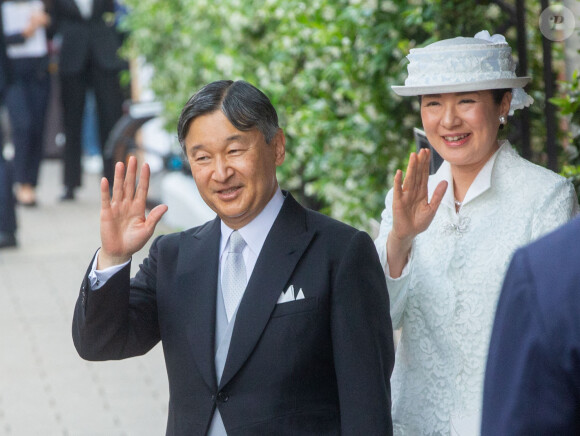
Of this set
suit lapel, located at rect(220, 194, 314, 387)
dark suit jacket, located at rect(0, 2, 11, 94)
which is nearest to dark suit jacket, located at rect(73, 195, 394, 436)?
suit lapel, located at rect(220, 194, 314, 387)

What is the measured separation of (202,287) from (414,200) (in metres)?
0.56

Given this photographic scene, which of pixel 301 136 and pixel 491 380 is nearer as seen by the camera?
pixel 491 380

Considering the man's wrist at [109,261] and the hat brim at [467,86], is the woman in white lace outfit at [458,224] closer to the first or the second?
the hat brim at [467,86]

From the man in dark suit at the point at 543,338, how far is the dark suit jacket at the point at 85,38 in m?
11.0

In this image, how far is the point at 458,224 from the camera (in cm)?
278

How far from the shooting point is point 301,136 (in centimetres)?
657

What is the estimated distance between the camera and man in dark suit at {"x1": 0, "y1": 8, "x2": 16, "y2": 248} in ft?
29.7

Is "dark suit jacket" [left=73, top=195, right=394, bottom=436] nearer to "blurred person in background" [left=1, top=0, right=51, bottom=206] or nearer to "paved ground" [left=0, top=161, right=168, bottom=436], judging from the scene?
"paved ground" [left=0, top=161, right=168, bottom=436]

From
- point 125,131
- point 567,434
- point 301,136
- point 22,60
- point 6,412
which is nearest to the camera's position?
point 567,434

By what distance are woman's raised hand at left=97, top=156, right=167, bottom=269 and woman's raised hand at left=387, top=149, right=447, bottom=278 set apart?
23.4 inches

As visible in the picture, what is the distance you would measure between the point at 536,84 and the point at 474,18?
45 cm

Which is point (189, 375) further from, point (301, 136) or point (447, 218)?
point (301, 136)

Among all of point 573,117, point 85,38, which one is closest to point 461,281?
point 573,117

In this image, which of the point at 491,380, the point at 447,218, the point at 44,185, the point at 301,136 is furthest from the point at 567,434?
the point at 44,185
